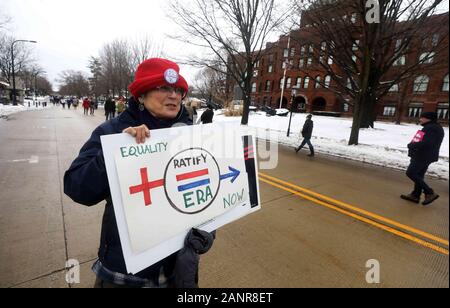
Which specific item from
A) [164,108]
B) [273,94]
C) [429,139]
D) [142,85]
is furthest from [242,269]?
[273,94]

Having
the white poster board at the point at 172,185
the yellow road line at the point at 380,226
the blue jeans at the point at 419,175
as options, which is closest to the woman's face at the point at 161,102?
the white poster board at the point at 172,185

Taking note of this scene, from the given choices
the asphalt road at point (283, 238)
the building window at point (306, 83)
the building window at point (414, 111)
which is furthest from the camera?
the building window at point (306, 83)

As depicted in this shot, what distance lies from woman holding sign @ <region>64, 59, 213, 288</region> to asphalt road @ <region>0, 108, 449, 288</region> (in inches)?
45.6

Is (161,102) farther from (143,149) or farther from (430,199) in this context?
(430,199)

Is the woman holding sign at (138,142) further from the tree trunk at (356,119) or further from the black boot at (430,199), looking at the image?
Answer: the tree trunk at (356,119)

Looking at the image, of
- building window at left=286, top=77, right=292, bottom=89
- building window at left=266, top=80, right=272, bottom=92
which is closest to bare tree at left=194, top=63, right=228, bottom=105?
building window at left=266, top=80, right=272, bottom=92

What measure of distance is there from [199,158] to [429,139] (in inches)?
175

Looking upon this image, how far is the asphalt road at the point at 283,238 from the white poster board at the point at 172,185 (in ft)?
3.96

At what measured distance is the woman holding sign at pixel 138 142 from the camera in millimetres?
1272

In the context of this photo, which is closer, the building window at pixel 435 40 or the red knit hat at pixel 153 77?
the red knit hat at pixel 153 77

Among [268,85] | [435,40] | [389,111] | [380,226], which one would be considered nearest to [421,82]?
[435,40]

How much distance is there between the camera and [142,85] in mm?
1503

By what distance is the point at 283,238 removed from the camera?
3.36 metres

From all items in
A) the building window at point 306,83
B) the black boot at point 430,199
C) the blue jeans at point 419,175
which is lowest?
the black boot at point 430,199
